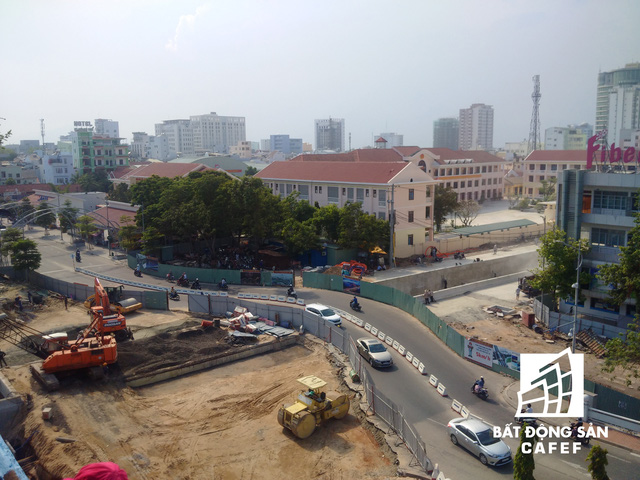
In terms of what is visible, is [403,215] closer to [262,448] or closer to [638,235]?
[638,235]

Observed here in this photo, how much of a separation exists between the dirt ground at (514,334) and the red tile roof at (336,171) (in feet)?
52.8

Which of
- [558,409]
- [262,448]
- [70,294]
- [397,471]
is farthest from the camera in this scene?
[70,294]

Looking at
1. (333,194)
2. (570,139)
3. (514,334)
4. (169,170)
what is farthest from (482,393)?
(570,139)

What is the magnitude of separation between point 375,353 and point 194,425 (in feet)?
32.2

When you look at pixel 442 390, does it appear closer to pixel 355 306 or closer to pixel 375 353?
pixel 375 353

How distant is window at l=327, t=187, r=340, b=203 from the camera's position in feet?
178

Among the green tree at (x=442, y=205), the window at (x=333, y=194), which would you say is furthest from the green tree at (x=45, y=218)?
the green tree at (x=442, y=205)

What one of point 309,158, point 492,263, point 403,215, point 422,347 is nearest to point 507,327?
point 422,347

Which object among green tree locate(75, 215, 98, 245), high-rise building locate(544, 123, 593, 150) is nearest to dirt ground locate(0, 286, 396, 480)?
green tree locate(75, 215, 98, 245)

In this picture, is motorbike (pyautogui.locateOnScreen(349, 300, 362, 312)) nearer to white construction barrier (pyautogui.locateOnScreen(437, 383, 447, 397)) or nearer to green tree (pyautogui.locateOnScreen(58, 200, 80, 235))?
white construction barrier (pyautogui.locateOnScreen(437, 383, 447, 397))

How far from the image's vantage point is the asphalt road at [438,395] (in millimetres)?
18094

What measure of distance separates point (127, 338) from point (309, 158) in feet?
167

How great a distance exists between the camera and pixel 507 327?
3384 cm

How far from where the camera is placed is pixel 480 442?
18.3 m
